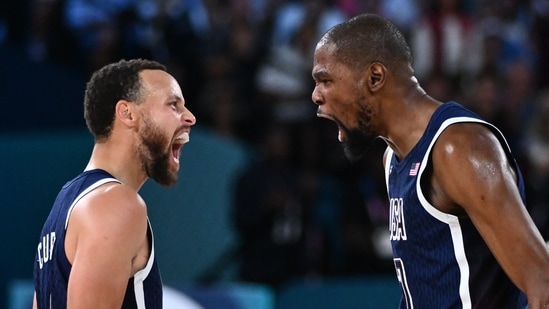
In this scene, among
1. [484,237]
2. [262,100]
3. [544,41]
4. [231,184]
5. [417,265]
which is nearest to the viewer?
[484,237]

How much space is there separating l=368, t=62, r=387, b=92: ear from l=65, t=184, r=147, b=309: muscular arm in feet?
3.42

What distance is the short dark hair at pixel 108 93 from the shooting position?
4211mm

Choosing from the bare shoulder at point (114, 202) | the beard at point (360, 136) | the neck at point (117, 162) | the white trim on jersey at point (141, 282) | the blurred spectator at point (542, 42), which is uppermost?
the blurred spectator at point (542, 42)

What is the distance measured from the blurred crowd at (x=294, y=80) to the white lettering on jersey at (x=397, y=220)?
4.21 meters

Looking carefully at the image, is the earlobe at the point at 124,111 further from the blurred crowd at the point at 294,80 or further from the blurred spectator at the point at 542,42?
the blurred spectator at the point at 542,42

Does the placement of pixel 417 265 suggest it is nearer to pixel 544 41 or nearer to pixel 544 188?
pixel 544 188

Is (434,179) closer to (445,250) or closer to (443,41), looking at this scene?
(445,250)

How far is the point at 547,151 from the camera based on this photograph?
29.8 feet

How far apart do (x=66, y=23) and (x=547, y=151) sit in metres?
4.61

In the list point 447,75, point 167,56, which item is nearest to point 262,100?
point 167,56

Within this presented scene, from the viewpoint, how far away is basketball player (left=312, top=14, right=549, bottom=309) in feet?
12.0

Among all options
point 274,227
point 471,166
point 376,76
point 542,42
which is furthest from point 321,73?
point 542,42

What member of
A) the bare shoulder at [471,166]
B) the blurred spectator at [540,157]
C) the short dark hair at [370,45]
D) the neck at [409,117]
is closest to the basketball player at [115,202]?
the short dark hair at [370,45]

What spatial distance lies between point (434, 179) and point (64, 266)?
56.6 inches
